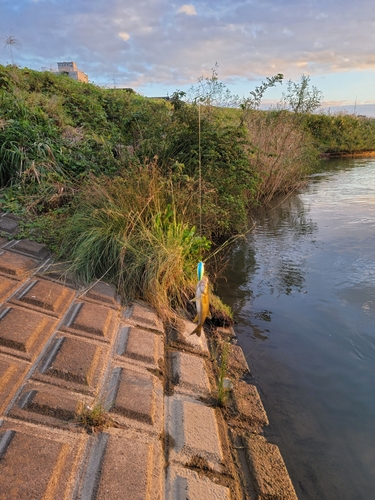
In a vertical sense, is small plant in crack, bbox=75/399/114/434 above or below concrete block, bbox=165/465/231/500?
above

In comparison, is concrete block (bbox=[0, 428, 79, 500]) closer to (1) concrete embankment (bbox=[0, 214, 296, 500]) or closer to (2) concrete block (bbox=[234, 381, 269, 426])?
(1) concrete embankment (bbox=[0, 214, 296, 500])

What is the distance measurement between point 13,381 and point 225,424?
140 centimetres

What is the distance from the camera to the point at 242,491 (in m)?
2.11

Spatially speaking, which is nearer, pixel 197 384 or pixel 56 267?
pixel 197 384

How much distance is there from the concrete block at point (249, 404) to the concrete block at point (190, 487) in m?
0.74

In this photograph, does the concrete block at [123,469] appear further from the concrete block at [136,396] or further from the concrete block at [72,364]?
the concrete block at [72,364]

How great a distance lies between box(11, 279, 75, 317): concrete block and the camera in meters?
3.13

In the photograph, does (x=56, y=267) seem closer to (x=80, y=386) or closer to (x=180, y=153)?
(x=80, y=386)

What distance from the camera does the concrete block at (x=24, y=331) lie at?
8.41 feet

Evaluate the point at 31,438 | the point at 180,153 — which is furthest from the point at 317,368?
the point at 180,153

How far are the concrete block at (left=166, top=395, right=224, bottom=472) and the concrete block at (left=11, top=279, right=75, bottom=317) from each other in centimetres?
127

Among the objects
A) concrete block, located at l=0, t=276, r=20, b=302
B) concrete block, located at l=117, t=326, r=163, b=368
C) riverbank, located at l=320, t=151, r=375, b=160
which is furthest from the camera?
riverbank, located at l=320, t=151, r=375, b=160

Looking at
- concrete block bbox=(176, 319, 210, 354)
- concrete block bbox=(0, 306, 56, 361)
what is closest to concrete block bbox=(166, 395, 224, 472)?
concrete block bbox=(176, 319, 210, 354)

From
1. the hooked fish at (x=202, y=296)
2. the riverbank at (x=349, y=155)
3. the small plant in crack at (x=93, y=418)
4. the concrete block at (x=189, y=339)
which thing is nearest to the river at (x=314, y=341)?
the concrete block at (x=189, y=339)
